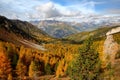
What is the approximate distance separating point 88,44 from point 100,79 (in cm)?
430

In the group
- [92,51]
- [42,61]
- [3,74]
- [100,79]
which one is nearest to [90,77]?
[100,79]

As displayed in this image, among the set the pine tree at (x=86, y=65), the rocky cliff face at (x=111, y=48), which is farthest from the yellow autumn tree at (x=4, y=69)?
the pine tree at (x=86, y=65)

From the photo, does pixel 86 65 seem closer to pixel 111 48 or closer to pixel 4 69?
pixel 111 48

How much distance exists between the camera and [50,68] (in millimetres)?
176500

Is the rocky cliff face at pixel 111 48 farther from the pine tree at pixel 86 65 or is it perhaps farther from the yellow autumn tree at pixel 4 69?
the yellow autumn tree at pixel 4 69

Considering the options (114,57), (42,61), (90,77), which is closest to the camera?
(90,77)

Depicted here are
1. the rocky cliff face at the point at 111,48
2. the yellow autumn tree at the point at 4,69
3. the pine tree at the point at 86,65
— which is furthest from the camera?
the yellow autumn tree at the point at 4,69

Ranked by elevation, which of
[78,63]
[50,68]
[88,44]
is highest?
[88,44]

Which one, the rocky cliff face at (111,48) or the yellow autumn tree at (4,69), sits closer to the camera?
the rocky cliff face at (111,48)

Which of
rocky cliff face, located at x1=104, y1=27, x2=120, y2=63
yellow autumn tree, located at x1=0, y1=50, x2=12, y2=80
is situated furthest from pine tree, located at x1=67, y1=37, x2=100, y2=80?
yellow autumn tree, located at x1=0, y1=50, x2=12, y2=80

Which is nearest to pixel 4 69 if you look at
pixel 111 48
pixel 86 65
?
pixel 111 48

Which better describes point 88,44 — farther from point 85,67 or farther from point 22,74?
point 22,74

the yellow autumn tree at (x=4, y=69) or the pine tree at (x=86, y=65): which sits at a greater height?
the pine tree at (x=86, y=65)

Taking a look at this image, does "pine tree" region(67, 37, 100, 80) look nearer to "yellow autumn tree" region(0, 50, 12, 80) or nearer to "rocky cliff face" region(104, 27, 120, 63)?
"rocky cliff face" region(104, 27, 120, 63)
